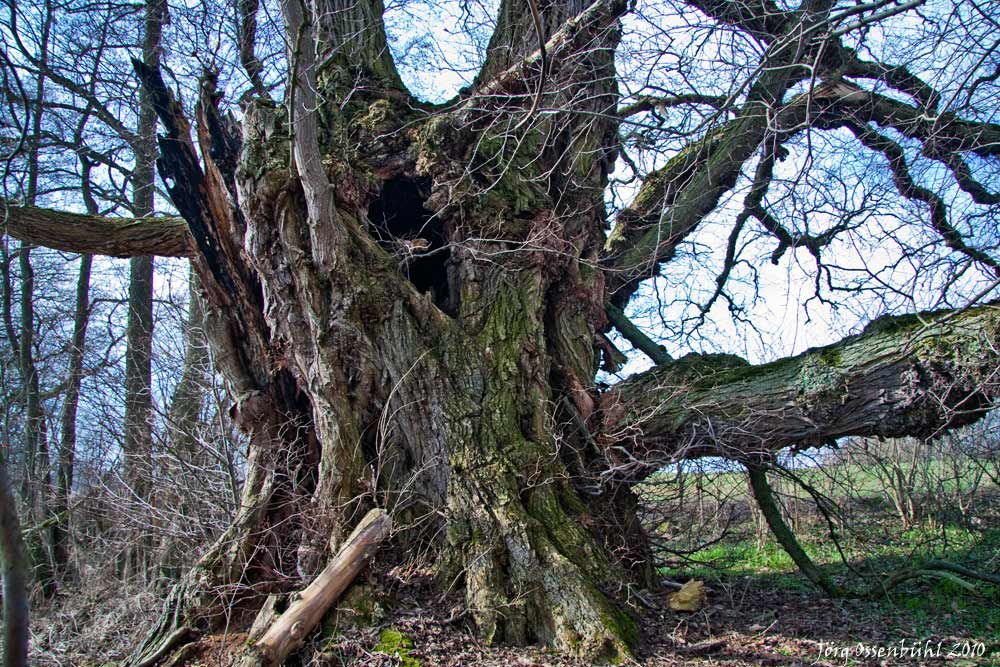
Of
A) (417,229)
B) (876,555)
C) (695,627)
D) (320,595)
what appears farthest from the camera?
(876,555)

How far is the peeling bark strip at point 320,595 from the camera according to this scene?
3.61 meters

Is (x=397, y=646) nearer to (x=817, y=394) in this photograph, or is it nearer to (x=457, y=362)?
(x=457, y=362)

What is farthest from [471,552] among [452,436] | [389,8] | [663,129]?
[389,8]

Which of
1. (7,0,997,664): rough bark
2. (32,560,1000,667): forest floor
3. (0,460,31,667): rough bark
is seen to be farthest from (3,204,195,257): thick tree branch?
(0,460,31,667): rough bark

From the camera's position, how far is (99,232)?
4.76 metres

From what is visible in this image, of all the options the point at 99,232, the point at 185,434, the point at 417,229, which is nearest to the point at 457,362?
the point at 417,229

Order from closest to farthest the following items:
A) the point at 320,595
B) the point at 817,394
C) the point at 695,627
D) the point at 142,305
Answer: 1. the point at 320,595
2. the point at 695,627
3. the point at 817,394
4. the point at 142,305

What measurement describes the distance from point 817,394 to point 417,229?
3.44 meters

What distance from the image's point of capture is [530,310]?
16.9ft

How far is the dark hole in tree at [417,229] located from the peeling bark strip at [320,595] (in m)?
1.89

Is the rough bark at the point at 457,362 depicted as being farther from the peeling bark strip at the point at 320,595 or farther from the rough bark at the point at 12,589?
the rough bark at the point at 12,589

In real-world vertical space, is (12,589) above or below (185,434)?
below

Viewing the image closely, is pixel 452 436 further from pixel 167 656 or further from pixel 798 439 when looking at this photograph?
pixel 798 439

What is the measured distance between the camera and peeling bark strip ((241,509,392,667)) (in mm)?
3607
